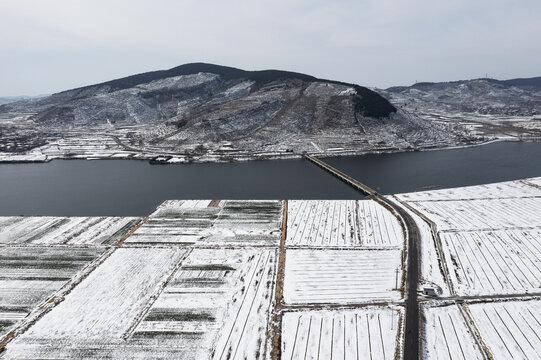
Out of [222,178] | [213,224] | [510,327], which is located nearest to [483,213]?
[510,327]

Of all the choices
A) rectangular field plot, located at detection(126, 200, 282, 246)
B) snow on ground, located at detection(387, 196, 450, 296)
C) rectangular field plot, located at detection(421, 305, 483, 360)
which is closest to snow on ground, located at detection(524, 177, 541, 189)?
snow on ground, located at detection(387, 196, 450, 296)

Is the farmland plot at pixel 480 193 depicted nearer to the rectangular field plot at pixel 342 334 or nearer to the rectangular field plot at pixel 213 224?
the rectangular field plot at pixel 213 224

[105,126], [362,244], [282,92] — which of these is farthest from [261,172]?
[105,126]

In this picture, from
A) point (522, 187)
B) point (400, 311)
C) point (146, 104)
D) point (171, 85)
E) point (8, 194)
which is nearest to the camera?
point (400, 311)

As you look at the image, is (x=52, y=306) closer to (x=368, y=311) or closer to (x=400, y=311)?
(x=368, y=311)

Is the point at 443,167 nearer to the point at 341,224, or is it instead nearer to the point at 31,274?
the point at 341,224

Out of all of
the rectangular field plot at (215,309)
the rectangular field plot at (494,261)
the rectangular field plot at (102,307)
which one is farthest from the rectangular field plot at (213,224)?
the rectangular field plot at (494,261)

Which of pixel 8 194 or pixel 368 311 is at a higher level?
pixel 8 194

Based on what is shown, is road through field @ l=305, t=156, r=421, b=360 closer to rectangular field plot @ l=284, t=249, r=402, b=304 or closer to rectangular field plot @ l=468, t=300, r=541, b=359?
rectangular field plot @ l=284, t=249, r=402, b=304
